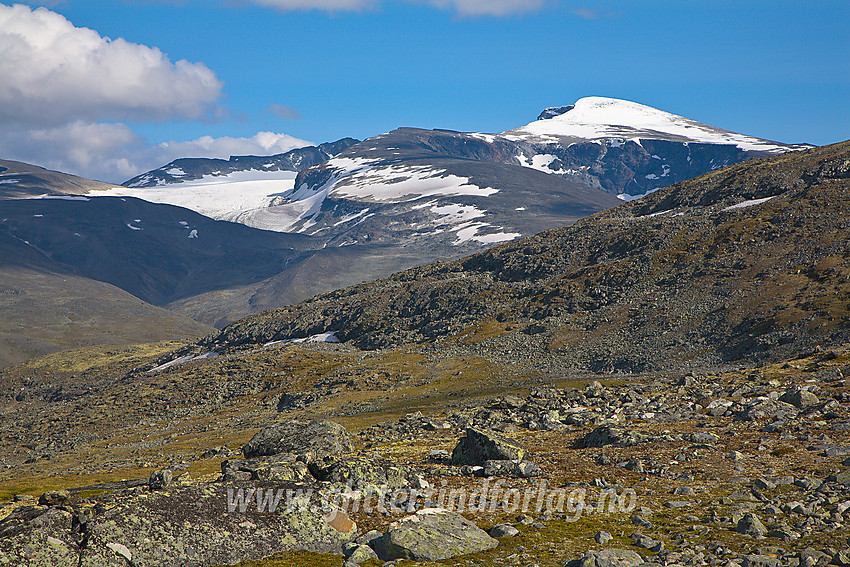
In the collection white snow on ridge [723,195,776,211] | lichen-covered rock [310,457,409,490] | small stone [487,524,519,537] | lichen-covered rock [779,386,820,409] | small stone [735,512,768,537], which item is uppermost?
white snow on ridge [723,195,776,211]

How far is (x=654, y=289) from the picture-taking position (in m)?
120

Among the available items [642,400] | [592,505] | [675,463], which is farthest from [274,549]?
A: [642,400]

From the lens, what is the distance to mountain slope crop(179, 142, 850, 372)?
94438mm

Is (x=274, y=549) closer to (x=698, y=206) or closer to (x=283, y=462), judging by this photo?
(x=283, y=462)

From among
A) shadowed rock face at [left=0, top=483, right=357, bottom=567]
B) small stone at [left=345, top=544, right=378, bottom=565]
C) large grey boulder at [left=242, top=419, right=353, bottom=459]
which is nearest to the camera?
shadowed rock face at [left=0, top=483, right=357, bottom=567]

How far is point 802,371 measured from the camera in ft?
190

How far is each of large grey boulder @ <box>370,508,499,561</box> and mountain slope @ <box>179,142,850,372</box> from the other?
236 feet

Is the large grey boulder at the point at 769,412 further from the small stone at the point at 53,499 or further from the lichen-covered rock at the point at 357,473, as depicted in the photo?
the small stone at the point at 53,499

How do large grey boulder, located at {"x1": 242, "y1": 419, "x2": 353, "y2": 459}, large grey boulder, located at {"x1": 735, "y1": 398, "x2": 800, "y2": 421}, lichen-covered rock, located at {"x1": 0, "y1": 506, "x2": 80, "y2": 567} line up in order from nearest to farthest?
lichen-covered rock, located at {"x1": 0, "y1": 506, "x2": 80, "y2": 567}, large grey boulder, located at {"x1": 242, "y1": 419, "x2": 353, "y2": 459}, large grey boulder, located at {"x1": 735, "y1": 398, "x2": 800, "y2": 421}

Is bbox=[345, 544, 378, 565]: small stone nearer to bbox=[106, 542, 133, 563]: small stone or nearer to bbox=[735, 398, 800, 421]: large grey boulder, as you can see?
bbox=[106, 542, 133, 563]: small stone

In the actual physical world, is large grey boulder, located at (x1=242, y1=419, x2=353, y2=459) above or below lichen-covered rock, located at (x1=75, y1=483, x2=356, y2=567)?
below

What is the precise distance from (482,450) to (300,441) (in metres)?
10.1

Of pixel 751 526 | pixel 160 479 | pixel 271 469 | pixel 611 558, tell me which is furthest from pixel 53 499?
pixel 751 526

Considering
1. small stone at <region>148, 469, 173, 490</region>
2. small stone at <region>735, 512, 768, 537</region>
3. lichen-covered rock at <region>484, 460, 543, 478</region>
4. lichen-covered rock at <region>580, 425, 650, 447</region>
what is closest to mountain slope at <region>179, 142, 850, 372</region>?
lichen-covered rock at <region>580, 425, 650, 447</region>
